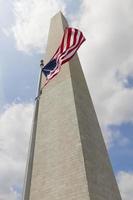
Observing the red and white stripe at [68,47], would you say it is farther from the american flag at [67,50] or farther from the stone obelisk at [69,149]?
the stone obelisk at [69,149]

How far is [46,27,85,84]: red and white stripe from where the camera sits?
456 inches

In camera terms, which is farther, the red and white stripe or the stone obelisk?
the stone obelisk

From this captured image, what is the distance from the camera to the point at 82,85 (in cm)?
1869

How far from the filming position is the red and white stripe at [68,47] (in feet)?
38.0

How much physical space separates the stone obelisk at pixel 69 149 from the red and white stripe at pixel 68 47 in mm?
3087

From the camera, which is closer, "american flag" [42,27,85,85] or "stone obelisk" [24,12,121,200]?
"american flag" [42,27,85,85]

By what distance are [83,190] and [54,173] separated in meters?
2.13

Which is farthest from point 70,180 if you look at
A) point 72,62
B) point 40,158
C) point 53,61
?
point 72,62

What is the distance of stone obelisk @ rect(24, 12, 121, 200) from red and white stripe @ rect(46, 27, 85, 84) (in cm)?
309

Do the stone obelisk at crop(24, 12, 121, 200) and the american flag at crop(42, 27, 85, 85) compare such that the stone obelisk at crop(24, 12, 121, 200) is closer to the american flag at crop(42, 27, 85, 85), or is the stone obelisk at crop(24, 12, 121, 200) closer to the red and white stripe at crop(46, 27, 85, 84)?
the american flag at crop(42, 27, 85, 85)

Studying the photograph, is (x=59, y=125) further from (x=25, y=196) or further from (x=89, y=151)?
(x=25, y=196)

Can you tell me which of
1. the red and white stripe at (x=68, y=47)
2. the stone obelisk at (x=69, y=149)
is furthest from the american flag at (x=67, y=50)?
the stone obelisk at (x=69, y=149)

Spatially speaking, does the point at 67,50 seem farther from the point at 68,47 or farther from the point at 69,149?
the point at 69,149

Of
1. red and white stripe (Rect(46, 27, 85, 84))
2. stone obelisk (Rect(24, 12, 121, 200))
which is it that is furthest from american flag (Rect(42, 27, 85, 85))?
stone obelisk (Rect(24, 12, 121, 200))
